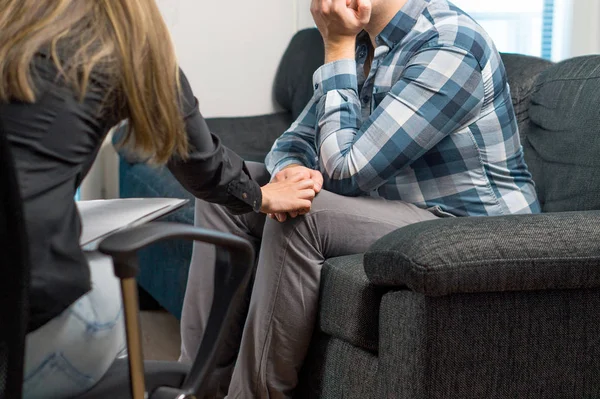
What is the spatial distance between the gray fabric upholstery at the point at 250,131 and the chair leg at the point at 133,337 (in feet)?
6.39

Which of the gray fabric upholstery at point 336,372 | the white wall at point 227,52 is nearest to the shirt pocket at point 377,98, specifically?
the gray fabric upholstery at point 336,372

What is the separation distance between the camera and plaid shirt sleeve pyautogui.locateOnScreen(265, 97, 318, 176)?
190 cm

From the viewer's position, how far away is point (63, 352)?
0.91 m

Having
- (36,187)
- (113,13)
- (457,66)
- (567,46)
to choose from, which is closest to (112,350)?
(36,187)

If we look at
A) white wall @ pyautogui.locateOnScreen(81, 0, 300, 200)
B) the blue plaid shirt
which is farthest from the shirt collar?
white wall @ pyautogui.locateOnScreen(81, 0, 300, 200)

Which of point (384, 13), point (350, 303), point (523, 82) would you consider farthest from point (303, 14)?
point (350, 303)

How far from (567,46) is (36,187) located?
2.25 m

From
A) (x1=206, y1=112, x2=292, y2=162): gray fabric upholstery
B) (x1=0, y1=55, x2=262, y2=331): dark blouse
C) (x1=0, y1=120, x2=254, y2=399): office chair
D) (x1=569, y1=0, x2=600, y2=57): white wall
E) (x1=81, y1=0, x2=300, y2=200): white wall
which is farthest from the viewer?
(x1=81, y1=0, x2=300, y2=200): white wall

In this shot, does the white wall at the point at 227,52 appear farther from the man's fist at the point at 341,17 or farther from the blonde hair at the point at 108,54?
the blonde hair at the point at 108,54

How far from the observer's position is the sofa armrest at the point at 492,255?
52.9 inches

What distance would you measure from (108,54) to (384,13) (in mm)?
983

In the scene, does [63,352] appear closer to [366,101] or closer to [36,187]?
[36,187]

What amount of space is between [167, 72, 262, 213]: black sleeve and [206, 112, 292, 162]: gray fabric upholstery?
1500 mm

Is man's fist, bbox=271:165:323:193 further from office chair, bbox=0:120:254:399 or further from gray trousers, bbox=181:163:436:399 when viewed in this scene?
office chair, bbox=0:120:254:399
